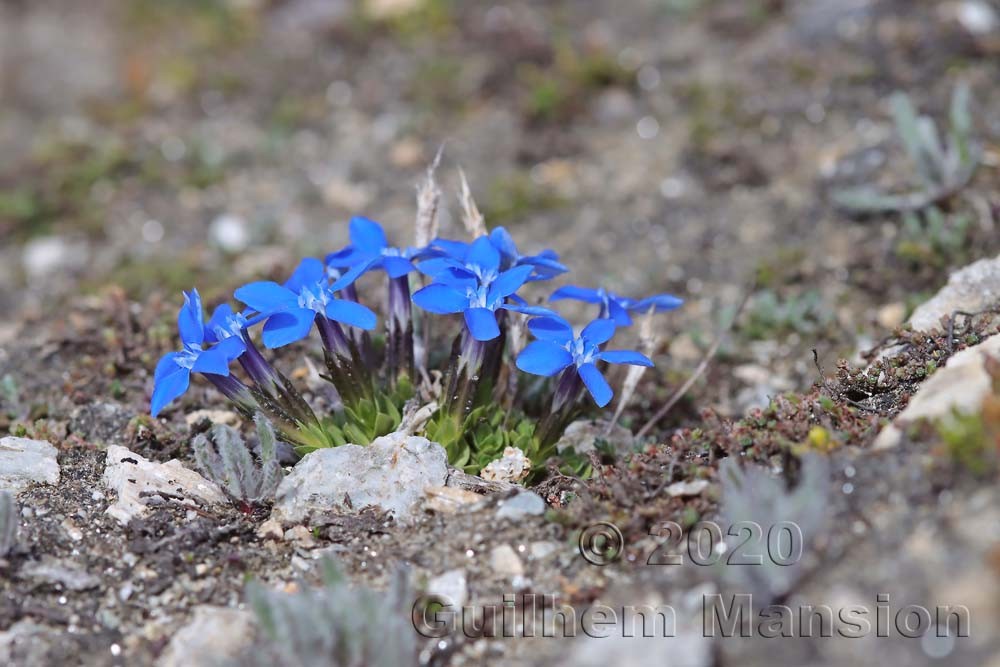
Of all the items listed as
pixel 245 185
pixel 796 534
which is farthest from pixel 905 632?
pixel 245 185

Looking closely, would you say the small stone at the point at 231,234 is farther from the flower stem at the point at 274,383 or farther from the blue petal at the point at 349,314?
the blue petal at the point at 349,314

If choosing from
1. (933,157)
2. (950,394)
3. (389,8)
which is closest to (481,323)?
(950,394)

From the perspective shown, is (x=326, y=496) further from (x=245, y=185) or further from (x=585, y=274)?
(x=245, y=185)

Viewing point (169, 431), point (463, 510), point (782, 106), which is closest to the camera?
point (463, 510)

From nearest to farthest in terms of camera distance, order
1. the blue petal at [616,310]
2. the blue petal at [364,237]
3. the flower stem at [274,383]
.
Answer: the flower stem at [274,383], the blue petal at [364,237], the blue petal at [616,310]

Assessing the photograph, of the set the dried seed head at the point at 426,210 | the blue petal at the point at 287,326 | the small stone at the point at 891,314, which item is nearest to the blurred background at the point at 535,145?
the small stone at the point at 891,314

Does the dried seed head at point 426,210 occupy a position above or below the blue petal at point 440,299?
above
